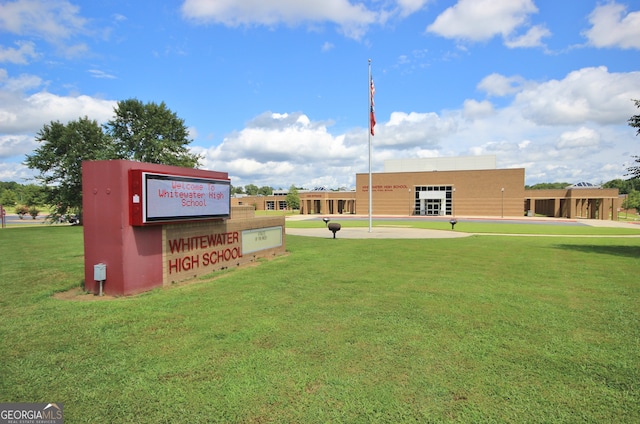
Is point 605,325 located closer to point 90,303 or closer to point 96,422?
point 96,422

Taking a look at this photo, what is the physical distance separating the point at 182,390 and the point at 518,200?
66.5 m

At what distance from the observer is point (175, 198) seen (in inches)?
361

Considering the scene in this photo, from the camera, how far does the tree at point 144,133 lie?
4322cm

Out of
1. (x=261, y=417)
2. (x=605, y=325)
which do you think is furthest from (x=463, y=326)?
(x=261, y=417)

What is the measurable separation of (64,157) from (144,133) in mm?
8881

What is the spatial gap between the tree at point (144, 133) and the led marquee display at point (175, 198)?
35.6 meters

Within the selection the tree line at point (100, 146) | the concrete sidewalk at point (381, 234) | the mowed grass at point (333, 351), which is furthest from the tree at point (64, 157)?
the mowed grass at point (333, 351)

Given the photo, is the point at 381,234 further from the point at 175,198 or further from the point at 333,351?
the point at 333,351

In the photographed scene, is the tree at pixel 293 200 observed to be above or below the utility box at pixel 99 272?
above

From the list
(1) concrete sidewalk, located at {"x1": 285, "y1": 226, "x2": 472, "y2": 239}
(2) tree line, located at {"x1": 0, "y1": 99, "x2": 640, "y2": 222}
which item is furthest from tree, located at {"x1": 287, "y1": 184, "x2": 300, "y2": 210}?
(1) concrete sidewalk, located at {"x1": 285, "y1": 226, "x2": 472, "y2": 239}

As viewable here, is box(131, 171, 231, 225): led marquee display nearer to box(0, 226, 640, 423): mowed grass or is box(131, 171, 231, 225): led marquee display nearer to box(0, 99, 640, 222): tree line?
box(0, 226, 640, 423): mowed grass

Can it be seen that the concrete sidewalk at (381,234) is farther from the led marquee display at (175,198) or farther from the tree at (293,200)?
the tree at (293,200)

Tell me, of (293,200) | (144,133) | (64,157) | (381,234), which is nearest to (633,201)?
(293,200)

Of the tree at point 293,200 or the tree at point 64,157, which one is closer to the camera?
the tree at point 64,157
